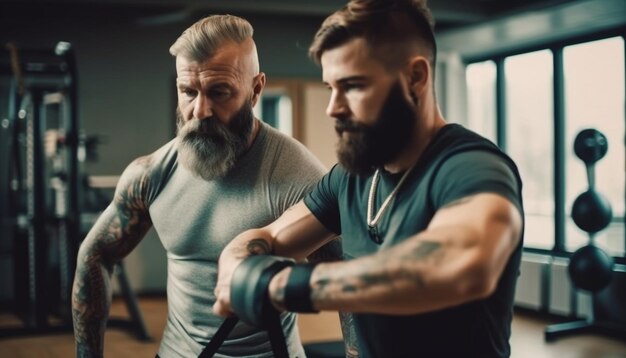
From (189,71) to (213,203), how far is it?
0.30 metres

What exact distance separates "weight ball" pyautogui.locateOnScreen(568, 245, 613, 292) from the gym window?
46 cm

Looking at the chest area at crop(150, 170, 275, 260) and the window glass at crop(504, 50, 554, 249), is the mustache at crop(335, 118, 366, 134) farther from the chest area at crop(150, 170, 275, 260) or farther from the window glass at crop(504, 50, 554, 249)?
the window glass at crop(504, 50, 554, 249)

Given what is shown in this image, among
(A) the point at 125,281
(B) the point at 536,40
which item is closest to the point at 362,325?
(A) the point at 125,281

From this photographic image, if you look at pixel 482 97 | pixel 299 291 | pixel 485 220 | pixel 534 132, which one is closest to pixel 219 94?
pixel 299 291

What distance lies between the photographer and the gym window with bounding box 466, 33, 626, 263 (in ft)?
17.5

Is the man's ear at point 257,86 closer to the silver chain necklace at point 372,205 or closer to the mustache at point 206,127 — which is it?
the mustache at point 206,127

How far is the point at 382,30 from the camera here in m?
1.04

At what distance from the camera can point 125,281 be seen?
4.82 metres

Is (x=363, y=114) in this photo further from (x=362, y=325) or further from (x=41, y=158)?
(x=41, y=158)

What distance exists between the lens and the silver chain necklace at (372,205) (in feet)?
3.65

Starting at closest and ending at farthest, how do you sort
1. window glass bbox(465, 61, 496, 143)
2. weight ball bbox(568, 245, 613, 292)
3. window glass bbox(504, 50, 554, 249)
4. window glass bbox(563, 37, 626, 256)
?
weight ball bbox(568, 245, 613, 292) → window glass bbox(563, 37, 626, 256) → window glass bbox(504, 50, 554, 249) → window glass bbox(465, 61, 496, 143)

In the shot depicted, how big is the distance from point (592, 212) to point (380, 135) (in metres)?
4.05

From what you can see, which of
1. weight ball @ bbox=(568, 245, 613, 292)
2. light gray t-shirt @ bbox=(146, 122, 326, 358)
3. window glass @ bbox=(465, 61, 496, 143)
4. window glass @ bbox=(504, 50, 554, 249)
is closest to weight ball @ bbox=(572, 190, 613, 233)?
weight ball @ bbox=(568, 245, 613, 292)

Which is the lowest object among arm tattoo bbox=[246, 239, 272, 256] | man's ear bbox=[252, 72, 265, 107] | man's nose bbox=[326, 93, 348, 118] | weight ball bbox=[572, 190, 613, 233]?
weight ball bbox=[572, 190, 613, 233]
